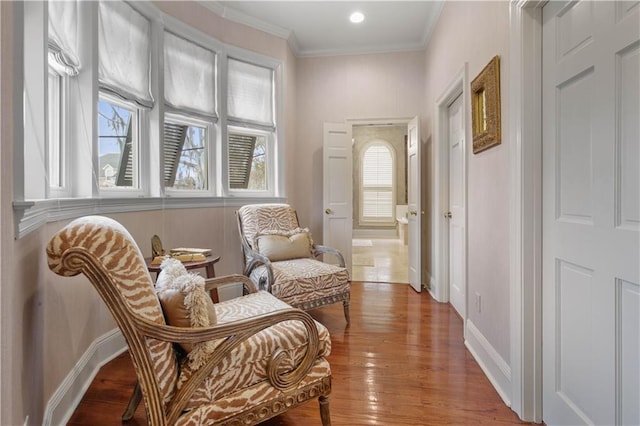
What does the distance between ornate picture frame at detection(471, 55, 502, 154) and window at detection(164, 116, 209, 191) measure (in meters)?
2.47

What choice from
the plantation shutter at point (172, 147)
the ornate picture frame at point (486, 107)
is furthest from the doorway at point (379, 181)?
the ornate picture frame at point (486, 107)

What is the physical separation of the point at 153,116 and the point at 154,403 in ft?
7.55

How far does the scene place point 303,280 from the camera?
2.45 meters

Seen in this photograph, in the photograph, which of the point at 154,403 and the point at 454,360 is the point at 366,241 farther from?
the point at 154,403

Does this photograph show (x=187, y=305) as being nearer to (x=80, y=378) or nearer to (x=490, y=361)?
(x=80, y=378)

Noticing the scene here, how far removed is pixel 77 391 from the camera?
5.48ft

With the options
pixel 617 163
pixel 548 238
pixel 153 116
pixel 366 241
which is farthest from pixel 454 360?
pixel 366 241

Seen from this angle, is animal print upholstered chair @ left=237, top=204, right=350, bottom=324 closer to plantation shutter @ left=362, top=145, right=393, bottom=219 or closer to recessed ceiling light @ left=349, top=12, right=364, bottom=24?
recessed ceiling light @ left=349, top=12, right=364, bottom=24

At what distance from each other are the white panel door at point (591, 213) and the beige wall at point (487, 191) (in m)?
0.25

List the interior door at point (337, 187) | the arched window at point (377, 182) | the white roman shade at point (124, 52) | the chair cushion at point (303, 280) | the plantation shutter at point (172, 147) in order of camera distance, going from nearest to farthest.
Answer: the white roman shade at point (124, 52) < the chair cushion at point (303, 280) < the plantation shutter at point (172, 147) < the interior door at point (337, 187) < the arched window at point (377, 182)

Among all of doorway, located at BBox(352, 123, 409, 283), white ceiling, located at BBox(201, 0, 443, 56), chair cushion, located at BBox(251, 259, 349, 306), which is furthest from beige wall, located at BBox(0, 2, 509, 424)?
doorway, located at BBox(352, 123, 409, 283)

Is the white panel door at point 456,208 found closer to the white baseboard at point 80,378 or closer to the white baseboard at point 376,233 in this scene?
the white baseboard at point 80,378

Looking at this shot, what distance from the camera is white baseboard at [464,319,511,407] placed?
169 cm

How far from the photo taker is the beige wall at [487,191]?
175 cm
